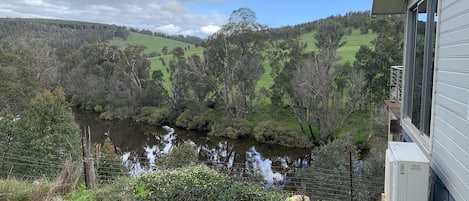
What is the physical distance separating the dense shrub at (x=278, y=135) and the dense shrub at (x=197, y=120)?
3.69 meters

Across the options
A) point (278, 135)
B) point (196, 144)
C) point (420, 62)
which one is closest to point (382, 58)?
point (278, 135)

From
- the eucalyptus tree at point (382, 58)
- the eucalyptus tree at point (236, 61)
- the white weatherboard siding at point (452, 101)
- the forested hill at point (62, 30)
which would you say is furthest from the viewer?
the forested hill at point (62, 30)

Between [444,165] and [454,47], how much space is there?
2.33ft

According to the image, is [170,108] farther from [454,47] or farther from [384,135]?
[454,47]

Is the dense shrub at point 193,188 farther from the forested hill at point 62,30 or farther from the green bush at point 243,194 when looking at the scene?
the forested hill at point 62,30

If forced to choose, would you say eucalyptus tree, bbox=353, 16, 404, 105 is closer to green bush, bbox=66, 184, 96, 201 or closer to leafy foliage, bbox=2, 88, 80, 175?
leafy foliage, bbox=2, 88, 80, 175

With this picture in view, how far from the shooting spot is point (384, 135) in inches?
596

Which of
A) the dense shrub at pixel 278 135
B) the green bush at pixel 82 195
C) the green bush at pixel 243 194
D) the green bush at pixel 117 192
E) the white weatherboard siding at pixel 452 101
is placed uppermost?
the white weatherboard siding at pixel 452 101

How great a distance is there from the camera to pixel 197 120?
23812 mm

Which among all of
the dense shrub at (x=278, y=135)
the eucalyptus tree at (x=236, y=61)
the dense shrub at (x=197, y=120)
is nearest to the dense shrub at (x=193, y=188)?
the dense shrub at (x=278, y=135)

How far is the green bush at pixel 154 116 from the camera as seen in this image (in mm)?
25547

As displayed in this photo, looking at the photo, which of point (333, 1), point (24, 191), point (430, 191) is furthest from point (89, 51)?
point (430, 191)

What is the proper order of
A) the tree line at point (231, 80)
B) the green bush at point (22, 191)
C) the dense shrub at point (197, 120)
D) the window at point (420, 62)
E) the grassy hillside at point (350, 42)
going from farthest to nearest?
the grassy hillside at point (350, 42)
the dense shrub at point (197, 120)
the tree line at point (231, 80)
the green bush at point (22, 191)
the window at point (420, 62)

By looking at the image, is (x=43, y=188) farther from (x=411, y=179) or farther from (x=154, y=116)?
(x=154, y=116)
